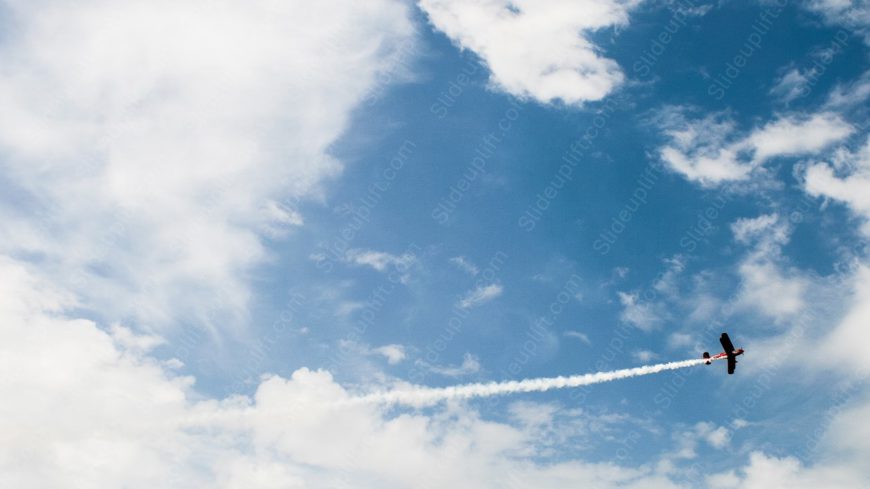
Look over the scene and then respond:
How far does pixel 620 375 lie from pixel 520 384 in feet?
47.4

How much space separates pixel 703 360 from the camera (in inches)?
2768

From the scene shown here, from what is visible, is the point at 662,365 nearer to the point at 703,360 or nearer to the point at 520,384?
the point at 703,360

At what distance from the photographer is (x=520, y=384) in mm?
70000

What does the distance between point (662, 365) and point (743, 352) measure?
443 inches

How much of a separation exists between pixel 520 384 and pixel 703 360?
27067 mm

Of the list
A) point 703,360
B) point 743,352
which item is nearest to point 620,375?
point 703,360

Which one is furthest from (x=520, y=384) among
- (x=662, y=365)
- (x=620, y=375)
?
(x=662, y=365)

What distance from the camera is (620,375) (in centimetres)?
6944

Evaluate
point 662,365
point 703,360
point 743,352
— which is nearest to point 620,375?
point 662,365

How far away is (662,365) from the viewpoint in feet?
231

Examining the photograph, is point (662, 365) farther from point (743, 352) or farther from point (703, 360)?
point (743, 352)

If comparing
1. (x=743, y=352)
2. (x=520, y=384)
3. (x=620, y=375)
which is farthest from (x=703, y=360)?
(x=520, y=384)

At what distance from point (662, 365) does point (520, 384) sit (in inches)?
828

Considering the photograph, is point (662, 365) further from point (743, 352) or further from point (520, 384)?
point (520, 384)
